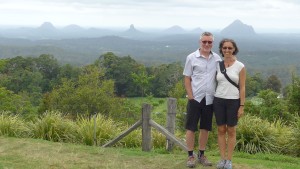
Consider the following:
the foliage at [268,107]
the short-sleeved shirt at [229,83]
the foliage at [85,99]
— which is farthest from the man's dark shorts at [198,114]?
the foliage at [85,99]

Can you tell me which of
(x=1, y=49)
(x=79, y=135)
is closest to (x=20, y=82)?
(x=79, y=135)

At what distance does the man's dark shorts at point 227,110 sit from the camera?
5.45 metres

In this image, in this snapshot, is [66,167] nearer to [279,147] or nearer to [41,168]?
[41,168]

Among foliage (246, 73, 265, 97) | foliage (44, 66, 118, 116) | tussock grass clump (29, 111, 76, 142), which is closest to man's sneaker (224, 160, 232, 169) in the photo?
tussock grass clump (29, 111, 76, 142)

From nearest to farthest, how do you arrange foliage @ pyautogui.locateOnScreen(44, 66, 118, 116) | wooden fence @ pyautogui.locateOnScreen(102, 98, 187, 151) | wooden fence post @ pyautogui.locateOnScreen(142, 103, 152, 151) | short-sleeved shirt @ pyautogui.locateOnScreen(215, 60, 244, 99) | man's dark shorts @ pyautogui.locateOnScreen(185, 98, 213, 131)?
short-sleeved shirt @ pyautogui.locateOnScreen(215, 60, 244, 99)
man's dark shorts @ pyautogui.locateOnScreen(185, 98, 213, 131)
wooden fence @ pyautogui.locateOnScreen(102, 98, 187, 151)
wooden fence post @ pyautogui.locateOnScreen(142, 103, 152, 151)
foliage @ pyautogui.locateOnScreen(44, 66, 118, 116)

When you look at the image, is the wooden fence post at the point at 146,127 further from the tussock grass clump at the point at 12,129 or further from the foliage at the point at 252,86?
the foliage at the point at 252,86

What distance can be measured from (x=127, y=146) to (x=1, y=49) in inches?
7225

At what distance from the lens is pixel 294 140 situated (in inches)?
318

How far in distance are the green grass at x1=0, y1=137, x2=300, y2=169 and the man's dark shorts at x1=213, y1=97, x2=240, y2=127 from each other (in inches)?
33.7

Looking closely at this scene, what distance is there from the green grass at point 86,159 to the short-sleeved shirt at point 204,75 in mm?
1113

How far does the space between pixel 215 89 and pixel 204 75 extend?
250mm

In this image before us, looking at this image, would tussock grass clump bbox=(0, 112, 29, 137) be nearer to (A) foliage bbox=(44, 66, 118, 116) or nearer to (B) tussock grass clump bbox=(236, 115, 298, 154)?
(B) tussock grass clump bbox=(236, 115, 298, 154)

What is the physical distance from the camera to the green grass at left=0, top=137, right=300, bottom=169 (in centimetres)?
597

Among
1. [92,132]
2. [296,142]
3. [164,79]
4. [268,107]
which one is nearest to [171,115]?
[92,132]
